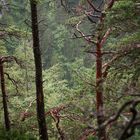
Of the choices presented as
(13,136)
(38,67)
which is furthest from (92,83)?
(13,136)

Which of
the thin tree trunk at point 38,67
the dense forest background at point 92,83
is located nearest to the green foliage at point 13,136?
the dense forest background at point 92,83

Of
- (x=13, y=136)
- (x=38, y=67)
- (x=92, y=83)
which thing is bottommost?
(x=13, y=136)

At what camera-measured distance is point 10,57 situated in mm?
10977

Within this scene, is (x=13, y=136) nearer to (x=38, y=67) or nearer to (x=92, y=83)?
(x=38, y=67)

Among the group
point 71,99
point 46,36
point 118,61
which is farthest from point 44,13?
point 118,61

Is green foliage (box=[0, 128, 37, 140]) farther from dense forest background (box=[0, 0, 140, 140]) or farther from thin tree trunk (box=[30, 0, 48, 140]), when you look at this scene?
thin tree trunk (box=[30, 0, 48, 140])

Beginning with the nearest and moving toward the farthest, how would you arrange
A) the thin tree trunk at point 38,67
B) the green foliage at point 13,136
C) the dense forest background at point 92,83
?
the dense forest background at point 92,83
the green foliage at point 13,136
the thin tree trunk at point 38,67

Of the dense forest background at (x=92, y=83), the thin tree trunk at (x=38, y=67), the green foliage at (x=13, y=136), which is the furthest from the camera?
the thin tree trunk at (x=38, y=67)

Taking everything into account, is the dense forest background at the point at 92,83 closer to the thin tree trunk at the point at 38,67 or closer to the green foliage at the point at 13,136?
the green foliage at the point at 13,136

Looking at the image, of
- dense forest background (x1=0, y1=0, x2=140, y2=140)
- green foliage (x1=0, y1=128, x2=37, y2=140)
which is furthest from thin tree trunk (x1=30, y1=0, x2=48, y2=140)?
green foliage (x1=0, y1=128, x2=37, y2=140)

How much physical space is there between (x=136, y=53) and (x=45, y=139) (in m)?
4.06

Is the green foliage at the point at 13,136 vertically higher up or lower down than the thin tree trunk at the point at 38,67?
lower down

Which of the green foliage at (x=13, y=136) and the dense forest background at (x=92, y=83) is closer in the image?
the dense forest background at (x=92, y=83)

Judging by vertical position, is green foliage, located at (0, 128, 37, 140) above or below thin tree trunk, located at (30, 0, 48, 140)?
below
